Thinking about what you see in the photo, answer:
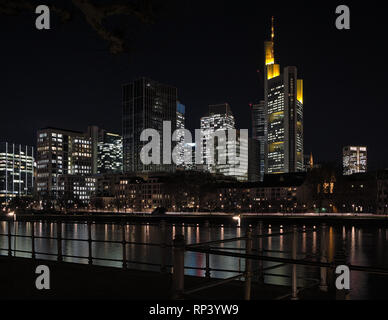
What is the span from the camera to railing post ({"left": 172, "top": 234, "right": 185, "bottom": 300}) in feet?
16.1

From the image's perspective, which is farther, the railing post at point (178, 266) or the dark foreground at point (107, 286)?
the dark foreground at point (107, 286)

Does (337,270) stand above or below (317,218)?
above

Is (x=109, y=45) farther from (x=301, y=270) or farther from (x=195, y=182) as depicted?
(x=195, y=182)

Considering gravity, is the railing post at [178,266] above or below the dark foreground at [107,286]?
above

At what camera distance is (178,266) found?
4.93 metres

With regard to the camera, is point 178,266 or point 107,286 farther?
point 107,286

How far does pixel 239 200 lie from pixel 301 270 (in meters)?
124

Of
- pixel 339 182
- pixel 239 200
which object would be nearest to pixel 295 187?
pixel 239 200

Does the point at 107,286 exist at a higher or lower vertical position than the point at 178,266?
lower

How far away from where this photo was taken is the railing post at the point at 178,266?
16.1 ft

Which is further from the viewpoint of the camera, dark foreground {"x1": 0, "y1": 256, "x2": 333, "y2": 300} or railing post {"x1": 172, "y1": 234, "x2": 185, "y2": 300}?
dark foreground {"x1": 0, "y1": 256, "x2": 333, "y2": 300}
